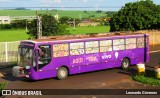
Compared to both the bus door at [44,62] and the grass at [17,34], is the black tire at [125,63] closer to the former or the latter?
the bus door at [44,62]

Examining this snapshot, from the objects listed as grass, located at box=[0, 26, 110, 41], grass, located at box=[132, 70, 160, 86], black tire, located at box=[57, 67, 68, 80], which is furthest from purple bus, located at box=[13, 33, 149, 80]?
grass, located at box=[0, 26, 110, 41]

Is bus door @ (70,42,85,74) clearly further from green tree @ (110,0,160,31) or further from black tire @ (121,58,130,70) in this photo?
green tree @ (110,0,160,31)

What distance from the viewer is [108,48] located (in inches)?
933

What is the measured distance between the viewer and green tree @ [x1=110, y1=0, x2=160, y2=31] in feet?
126

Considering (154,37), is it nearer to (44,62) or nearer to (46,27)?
(46,27)

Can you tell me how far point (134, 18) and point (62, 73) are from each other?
18786mm

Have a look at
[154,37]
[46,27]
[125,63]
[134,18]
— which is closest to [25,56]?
Answer: [125,63]

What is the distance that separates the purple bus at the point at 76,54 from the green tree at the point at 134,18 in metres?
12.7

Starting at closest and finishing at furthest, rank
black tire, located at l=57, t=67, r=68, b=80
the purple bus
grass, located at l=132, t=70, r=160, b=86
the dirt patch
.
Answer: grass, located at l=132, t=70, r=160, b=86
the purple bus
black tire, located at l=57, t=67, r=68, b=80
the dirt patch

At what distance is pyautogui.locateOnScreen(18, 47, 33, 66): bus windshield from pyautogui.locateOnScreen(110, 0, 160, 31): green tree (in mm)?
19461

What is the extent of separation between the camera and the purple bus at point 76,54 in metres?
20.4

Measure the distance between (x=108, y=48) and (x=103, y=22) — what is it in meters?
71.2

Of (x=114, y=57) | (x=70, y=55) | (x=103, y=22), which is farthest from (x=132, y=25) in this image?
(x=103, y=22)

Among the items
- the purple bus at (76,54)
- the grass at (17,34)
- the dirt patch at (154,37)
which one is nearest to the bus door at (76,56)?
the purple bus at (76,54)
